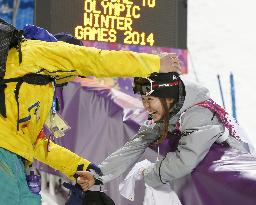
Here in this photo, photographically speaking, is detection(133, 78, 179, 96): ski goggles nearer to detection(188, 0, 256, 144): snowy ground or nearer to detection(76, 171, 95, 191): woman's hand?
detection(76, 171, 95, 191): woman's hand

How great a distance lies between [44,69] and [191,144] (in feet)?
2.40

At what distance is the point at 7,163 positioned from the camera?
2248 millimetres

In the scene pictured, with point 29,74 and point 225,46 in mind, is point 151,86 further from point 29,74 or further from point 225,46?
point 225,46

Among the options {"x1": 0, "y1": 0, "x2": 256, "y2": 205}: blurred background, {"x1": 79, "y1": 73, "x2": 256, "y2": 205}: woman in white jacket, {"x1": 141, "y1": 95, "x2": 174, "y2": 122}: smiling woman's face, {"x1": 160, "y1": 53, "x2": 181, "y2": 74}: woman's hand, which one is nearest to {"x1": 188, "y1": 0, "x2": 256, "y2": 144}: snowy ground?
{"x1": 0, "y1": 0, "x2": 256, "y2": 205}: blurred background

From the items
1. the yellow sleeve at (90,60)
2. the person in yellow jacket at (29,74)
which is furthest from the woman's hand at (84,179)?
the yellow sleeve at (90,60)

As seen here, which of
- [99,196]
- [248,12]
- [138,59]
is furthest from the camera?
[248,12]

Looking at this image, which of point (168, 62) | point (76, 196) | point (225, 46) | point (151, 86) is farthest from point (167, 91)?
point (225, 46)

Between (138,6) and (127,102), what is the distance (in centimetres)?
410

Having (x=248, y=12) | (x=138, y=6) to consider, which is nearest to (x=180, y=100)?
(x=138, y=6)

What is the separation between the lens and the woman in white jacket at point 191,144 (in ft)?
7.45

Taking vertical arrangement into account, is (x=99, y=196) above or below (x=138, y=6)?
below

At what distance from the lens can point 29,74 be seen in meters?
2.21

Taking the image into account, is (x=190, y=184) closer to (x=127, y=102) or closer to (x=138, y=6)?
(x=127, y=102)

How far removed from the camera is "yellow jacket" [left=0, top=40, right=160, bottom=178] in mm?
2139
